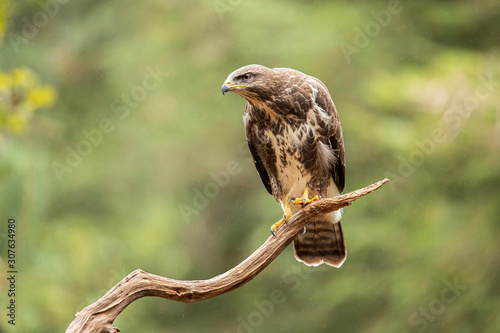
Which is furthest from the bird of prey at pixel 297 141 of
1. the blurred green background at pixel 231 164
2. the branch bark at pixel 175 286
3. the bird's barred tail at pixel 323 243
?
the blurred green background at pixel 231 164

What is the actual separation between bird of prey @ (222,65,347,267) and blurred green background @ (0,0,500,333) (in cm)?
205

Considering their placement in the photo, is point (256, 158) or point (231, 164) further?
point (231, 164)

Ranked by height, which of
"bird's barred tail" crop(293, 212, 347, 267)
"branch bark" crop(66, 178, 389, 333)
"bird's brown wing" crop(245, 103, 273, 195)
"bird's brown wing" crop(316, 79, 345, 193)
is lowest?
"branch bark" crop(66, 178, 389, 333)

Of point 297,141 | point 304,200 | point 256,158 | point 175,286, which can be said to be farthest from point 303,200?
point 175,286

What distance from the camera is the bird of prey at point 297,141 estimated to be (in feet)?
12.3

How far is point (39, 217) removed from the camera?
659cm

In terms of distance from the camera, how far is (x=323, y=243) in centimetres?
428

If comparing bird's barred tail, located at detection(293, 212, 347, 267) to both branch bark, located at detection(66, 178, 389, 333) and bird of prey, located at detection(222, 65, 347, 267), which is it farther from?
branch bark, located at detection(66, 178, 389, 333)

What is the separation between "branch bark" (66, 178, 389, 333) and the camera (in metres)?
3.04

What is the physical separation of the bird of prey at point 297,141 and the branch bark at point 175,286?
0.23m

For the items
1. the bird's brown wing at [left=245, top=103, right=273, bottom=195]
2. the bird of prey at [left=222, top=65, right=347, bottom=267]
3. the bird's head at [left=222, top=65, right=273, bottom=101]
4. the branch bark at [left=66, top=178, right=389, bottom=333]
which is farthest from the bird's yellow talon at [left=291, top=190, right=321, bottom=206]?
the bird's head at [left=222, top=65, right=273, bottom=101]

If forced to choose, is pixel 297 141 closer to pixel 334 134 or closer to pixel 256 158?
pixel 334 134

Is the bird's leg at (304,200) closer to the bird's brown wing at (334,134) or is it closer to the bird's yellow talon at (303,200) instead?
the bird's yellow talon at (303,200)

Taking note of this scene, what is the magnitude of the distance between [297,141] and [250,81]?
0.45 meters
